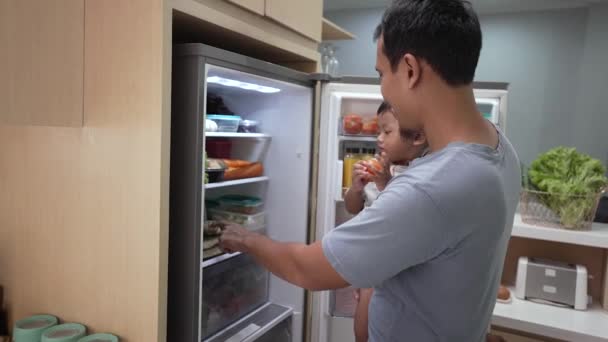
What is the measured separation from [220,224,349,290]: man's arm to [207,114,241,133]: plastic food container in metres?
0.58

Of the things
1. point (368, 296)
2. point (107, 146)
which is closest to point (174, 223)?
point (107, 146)

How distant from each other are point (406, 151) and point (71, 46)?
114 centimetres

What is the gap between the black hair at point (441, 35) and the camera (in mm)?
862

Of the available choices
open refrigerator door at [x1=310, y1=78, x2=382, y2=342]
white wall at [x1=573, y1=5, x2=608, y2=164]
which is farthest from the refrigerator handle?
white wall at [x1=573, y1=5, x2=608, y2=164]

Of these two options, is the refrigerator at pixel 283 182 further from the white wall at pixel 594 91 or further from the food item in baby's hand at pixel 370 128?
the white wall at pixel 594 91

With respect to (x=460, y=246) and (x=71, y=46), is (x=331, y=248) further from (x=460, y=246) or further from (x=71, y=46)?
(x=71, y=46)

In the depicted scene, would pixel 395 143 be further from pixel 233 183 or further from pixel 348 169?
pixel 233 183

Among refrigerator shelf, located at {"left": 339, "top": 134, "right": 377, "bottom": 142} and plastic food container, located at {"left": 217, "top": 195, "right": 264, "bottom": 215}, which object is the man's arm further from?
refrigerator shelf, located at {"left": 339, "top": 134, "right": 377, "bottom": 142}

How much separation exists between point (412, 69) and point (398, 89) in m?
0.06

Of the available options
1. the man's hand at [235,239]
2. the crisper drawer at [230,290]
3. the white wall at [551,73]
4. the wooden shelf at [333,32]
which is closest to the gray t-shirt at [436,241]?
the man's hand at [235,239]

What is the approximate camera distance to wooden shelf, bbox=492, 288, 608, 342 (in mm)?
1741

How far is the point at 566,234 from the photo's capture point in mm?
1894

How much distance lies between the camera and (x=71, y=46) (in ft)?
3.98

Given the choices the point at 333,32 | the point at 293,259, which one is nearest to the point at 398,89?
the point at 293,259
